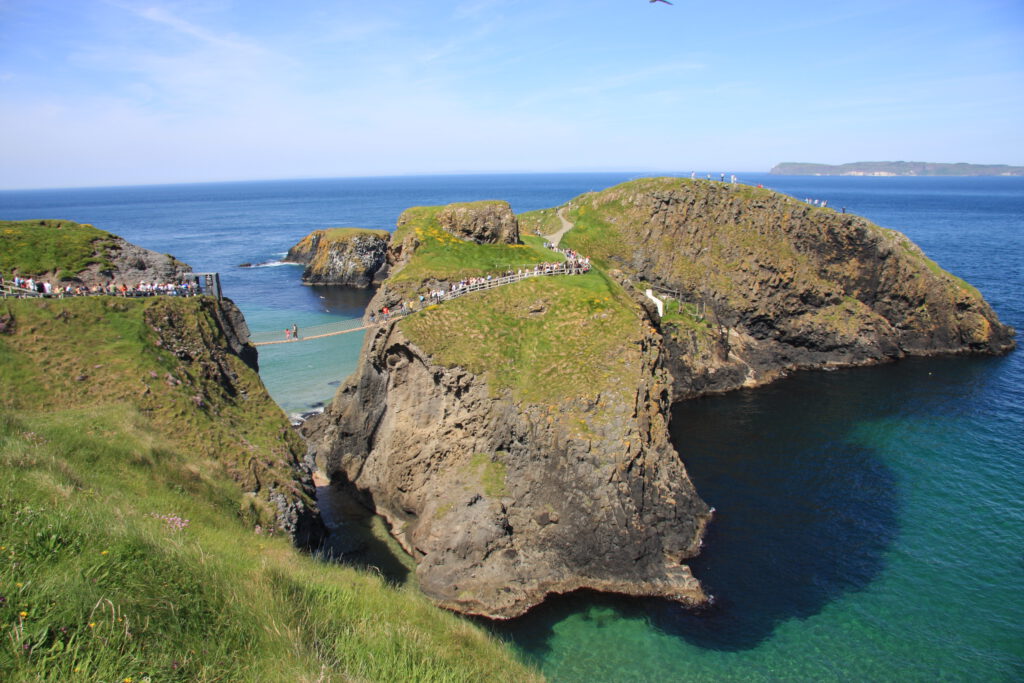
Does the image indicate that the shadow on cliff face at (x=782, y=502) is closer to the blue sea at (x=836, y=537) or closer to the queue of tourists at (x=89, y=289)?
the blue sea at (x=836, y=537)

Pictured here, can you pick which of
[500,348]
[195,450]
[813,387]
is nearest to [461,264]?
[500,348]

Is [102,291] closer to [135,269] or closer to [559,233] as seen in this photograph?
[135,269]

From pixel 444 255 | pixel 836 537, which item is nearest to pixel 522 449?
pixel 836 537

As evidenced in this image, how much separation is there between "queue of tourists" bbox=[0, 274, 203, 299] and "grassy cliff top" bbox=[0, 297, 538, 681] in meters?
6.55

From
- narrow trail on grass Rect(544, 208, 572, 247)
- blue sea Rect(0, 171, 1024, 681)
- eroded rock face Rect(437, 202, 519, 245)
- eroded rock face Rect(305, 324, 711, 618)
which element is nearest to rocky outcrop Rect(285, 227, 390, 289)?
narrow trail on grass Rect(544, 208, 572, 247)

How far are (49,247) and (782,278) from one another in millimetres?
64615

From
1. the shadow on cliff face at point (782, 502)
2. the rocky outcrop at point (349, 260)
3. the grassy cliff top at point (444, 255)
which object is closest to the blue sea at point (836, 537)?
the shadow on cliff face at point (782, 502)

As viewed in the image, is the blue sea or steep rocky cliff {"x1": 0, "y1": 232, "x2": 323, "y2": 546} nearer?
the blue sea

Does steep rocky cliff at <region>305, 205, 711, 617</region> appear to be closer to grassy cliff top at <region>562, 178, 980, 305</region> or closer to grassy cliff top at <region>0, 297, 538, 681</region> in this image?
grassy cliff top at <region>0, 297, 538, 681</region>

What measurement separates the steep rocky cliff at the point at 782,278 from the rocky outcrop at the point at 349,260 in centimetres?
4543

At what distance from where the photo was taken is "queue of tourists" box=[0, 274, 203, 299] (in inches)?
1185

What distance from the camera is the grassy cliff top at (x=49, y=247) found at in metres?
34.0

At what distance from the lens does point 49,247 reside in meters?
35.8

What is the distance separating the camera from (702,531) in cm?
3147
